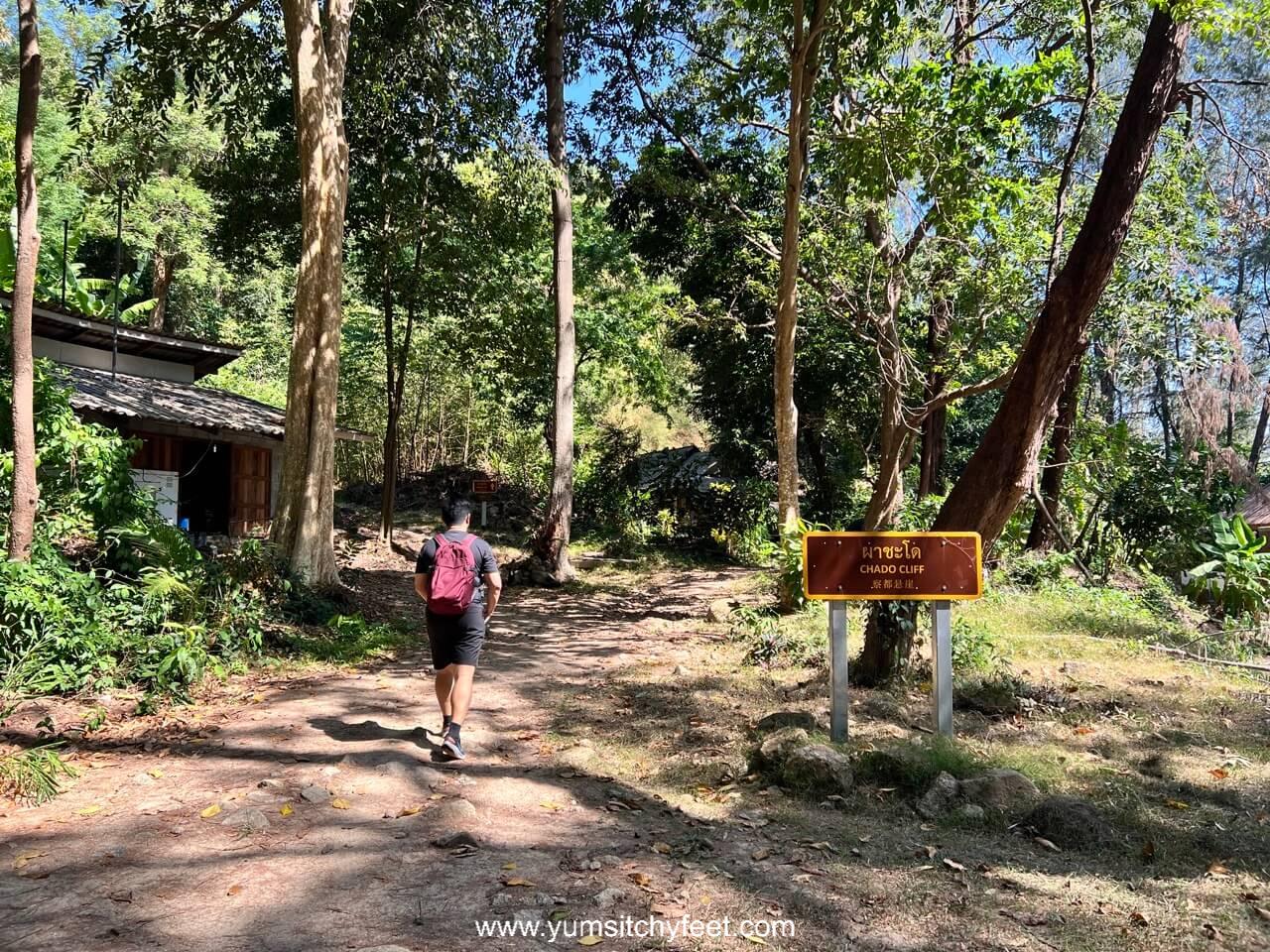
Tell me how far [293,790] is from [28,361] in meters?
4.38

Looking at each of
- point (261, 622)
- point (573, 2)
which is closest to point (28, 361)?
point (261, 622)

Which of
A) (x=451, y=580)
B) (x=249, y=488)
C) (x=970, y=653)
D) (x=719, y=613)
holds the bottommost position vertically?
(x=719, y=613)

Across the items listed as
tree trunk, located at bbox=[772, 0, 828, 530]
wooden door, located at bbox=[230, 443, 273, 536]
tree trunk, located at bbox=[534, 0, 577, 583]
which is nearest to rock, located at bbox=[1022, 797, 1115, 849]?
tree trunk, located at bbox=[772, 0, 828, 530]

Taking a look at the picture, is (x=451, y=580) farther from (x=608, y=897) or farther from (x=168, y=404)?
(x=168, y=404)

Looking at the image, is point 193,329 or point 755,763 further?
point 193,329

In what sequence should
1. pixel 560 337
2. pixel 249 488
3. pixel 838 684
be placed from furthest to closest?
1. pixel 249 488
2. pixel 560 337
3. pixel 838 684

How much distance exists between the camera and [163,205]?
22.0 meters

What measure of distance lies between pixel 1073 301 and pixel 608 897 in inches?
208

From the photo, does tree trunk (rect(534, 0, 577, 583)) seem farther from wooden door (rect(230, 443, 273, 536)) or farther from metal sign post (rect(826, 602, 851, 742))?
metal sign post (rect(826, 602, 851, 742))

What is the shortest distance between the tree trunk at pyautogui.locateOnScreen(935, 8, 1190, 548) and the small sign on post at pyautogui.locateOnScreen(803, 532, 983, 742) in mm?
1028

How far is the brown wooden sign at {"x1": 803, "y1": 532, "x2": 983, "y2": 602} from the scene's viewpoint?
543 cm

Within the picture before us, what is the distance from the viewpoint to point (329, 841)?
3812 mm

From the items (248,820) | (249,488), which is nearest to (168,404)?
(249,488)

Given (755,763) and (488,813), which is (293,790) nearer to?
(488,813)
